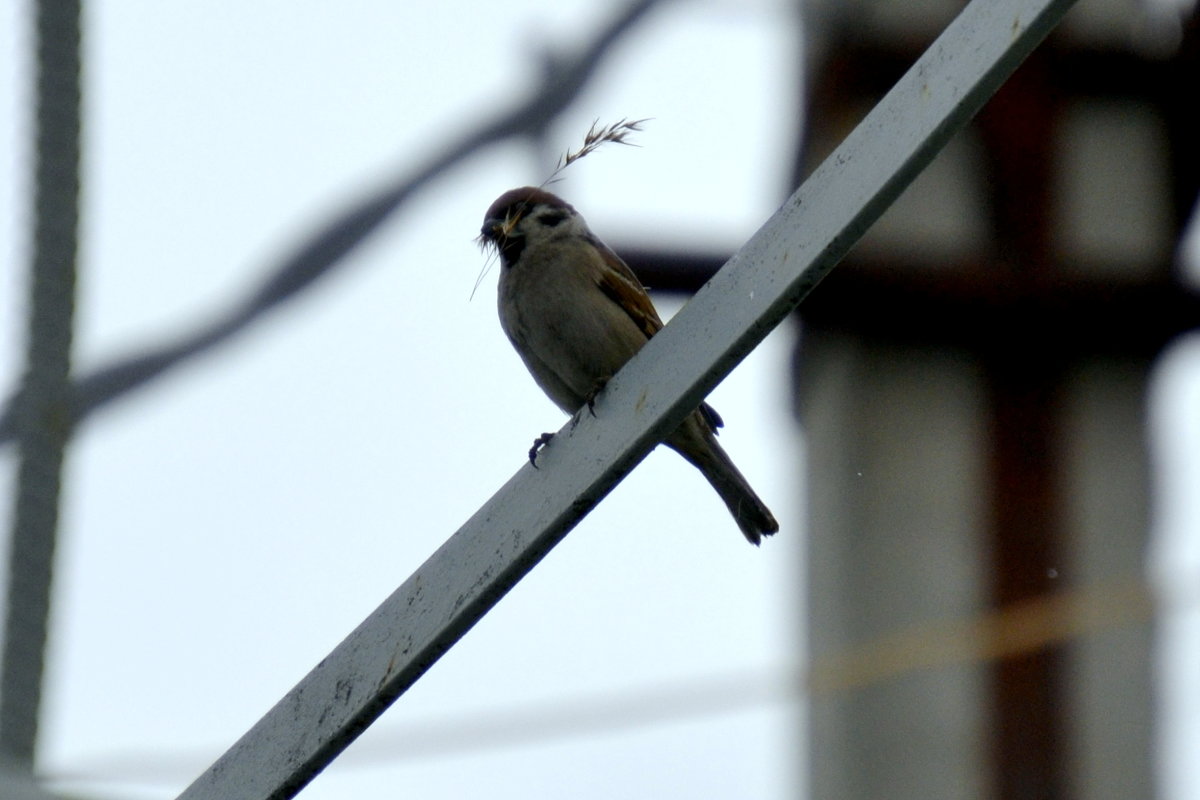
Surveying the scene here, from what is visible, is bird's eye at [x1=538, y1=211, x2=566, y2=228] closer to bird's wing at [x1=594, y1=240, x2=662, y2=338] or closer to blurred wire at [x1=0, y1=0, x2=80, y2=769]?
bird's wing at [x1=594, y1=240, x2=662, y2=338]

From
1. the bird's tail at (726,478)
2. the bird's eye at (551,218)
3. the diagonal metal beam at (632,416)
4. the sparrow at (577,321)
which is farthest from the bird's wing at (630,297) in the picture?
the diagonal metal beam at (632,416)

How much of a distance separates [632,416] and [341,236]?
228 centimetres

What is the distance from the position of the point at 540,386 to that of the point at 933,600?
4.51 ft

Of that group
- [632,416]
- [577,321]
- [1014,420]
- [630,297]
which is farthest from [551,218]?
[632,416]

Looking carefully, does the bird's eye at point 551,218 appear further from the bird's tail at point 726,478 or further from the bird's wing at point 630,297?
the bird's tail at point 726,478

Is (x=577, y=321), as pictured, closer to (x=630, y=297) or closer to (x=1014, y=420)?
(x=630, y=297)

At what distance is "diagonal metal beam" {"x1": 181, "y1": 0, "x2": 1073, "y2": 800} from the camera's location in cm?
212

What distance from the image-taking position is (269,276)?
4.48 metres

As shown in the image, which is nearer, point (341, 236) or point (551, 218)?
point (341, 236)

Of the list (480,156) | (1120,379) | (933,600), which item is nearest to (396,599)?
(480,156)

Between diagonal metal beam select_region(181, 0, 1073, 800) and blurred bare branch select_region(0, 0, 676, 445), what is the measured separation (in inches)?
40.3

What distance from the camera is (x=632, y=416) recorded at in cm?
238

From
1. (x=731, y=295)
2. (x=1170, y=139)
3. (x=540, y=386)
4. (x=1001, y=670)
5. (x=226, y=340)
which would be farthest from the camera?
(x=1170, y=139)

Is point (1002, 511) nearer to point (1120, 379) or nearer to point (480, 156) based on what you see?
point (1120, 379)
